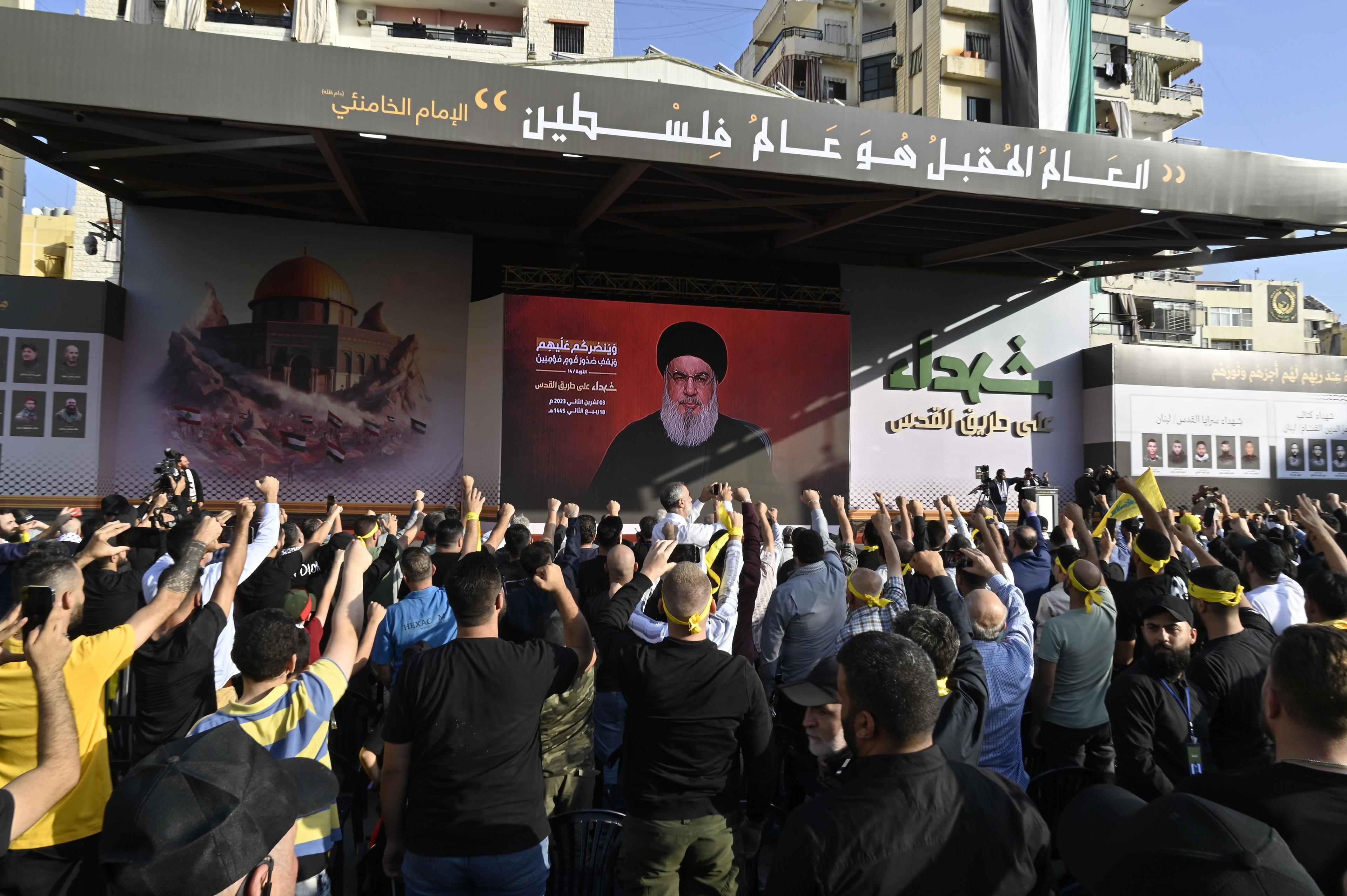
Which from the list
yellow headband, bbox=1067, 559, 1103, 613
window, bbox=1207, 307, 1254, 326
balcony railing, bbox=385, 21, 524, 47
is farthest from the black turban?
window, bbox=1207, 307, 1254, 326

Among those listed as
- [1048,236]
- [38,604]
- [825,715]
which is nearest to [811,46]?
[1048,236]

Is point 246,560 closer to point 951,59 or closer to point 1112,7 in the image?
point 951,59

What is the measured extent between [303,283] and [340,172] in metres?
3.08

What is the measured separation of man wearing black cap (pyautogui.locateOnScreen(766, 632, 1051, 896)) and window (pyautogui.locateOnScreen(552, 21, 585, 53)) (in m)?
26.8

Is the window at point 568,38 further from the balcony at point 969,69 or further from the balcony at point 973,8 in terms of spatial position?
the balcony at point 973,8

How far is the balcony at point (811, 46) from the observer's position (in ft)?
107

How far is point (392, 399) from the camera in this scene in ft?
45.7

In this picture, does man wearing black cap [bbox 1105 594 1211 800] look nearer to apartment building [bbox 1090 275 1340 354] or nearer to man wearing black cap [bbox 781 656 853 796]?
man wearing black cap [bbox 781 656 853 796]

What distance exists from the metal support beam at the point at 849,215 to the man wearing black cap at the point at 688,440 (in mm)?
2047

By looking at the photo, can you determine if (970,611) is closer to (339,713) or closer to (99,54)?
(339,713)

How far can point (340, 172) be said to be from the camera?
36.7 ft

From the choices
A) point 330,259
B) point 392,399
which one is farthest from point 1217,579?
point 330,259

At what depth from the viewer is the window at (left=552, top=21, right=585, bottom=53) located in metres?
25.4

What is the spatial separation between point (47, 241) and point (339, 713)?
124ft
